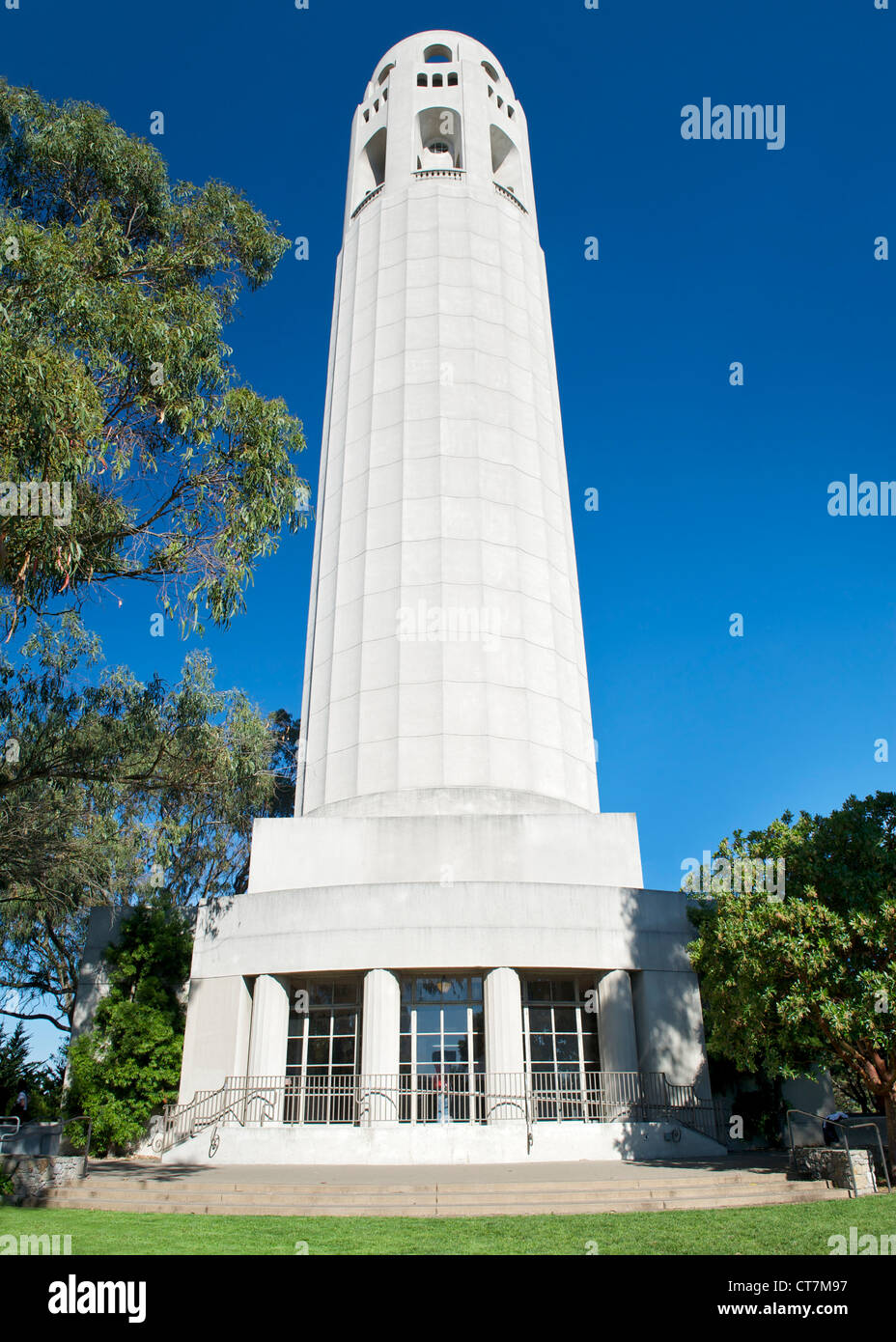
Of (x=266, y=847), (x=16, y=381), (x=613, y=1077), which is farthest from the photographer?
(x=266, y=847)

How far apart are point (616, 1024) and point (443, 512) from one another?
18.1 metres

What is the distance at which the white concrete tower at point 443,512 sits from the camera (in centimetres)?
3031

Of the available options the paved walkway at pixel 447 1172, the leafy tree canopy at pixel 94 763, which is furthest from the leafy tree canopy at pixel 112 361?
the paved walkway at pixel 447 1172

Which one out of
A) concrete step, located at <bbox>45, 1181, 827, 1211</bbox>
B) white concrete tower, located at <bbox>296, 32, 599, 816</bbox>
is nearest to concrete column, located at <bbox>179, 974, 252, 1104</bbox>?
white concrete tower, located at <bbox>296, 32, 599, 816</bbox>

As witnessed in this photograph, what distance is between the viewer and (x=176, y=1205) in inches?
553

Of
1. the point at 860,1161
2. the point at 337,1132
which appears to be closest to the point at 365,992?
the point at 337,1132

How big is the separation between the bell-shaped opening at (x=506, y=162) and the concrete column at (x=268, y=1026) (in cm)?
3546

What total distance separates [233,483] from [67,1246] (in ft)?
42.1

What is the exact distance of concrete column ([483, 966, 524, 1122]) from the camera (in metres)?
21.3

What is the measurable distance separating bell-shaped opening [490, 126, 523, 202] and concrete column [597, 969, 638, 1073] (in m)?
34.5

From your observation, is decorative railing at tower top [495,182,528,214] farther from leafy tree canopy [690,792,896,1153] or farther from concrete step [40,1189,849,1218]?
concrete step [40,1189,849,1218]

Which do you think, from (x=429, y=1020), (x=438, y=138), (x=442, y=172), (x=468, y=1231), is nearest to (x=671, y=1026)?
(x=429, y=1020)

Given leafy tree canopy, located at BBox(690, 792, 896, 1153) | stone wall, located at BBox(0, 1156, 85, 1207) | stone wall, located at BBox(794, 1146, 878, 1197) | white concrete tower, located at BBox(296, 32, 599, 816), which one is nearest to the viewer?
stone wall, located at BBox(0, 1156, 85, 1207)
